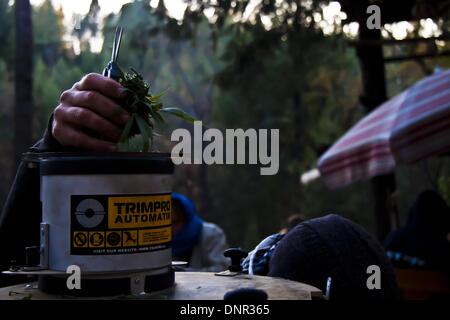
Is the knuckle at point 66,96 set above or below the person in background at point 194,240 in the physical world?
above

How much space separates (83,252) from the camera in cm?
138

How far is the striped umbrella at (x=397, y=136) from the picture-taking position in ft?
17.5

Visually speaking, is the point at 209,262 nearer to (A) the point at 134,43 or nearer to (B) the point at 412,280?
(B) the point at 412,280

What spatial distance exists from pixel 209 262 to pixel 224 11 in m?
3.39

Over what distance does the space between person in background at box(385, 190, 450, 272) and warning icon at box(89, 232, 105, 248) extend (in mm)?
4845

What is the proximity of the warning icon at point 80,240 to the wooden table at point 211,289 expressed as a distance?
0.37ft

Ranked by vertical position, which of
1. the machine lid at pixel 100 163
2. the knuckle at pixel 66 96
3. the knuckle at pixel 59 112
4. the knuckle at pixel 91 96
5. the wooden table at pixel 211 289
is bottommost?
the wooden table at pixel 211 289

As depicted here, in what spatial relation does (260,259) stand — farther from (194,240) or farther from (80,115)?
(194,240)

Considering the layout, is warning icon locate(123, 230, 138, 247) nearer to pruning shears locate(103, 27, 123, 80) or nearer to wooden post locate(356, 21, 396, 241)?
pruning shears locate(103, 27, 123, 80)

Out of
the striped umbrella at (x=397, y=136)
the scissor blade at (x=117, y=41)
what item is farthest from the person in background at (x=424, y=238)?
the scissor blade at (x=117, y=41)

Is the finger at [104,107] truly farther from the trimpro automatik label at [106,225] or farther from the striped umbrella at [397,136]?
the striped umbrella at [397,136]

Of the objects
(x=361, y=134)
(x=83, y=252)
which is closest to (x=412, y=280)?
(x=361, y=134)

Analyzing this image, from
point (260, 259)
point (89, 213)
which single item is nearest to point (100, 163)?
point (89, 213)

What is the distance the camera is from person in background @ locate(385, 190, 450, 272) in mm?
5750
